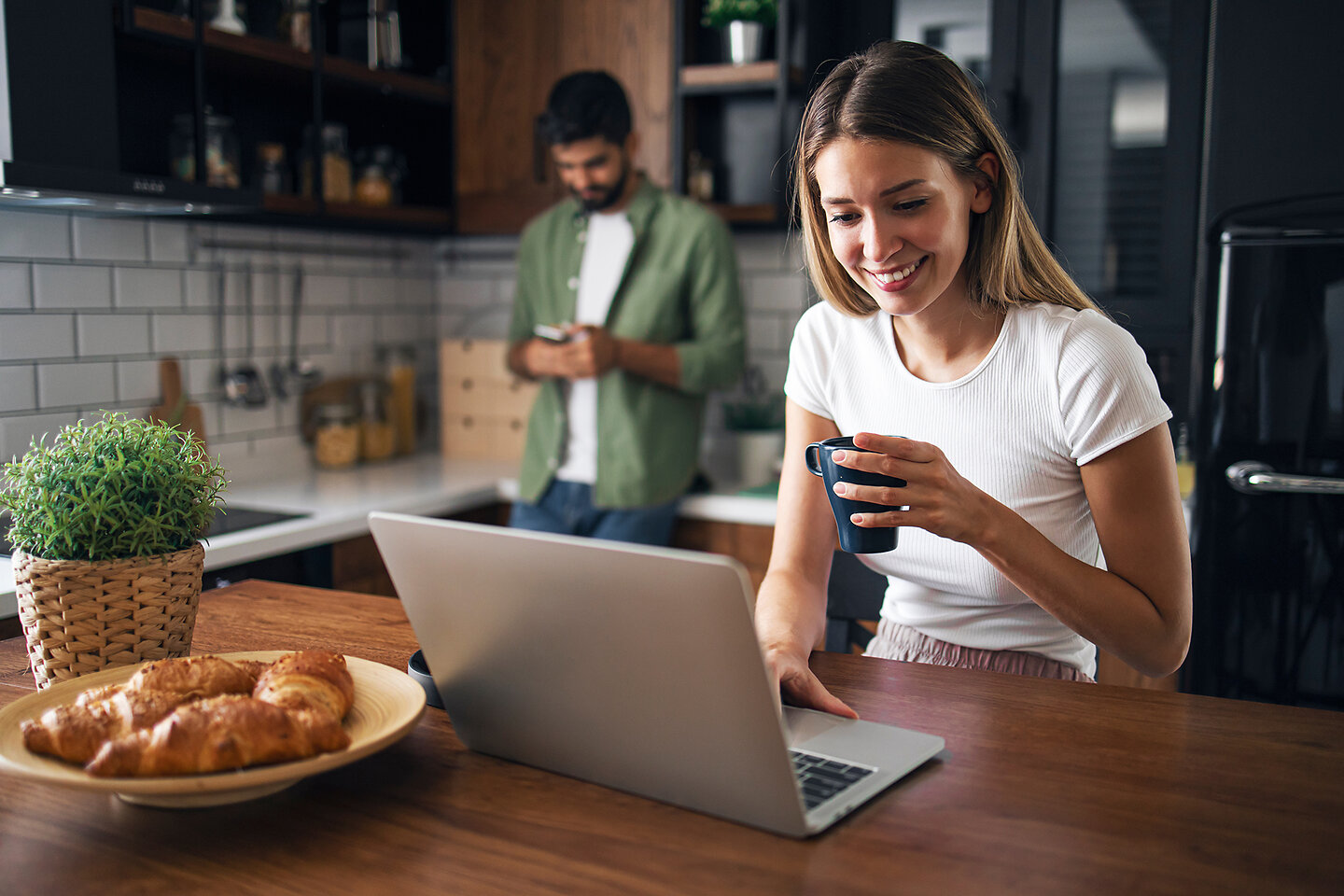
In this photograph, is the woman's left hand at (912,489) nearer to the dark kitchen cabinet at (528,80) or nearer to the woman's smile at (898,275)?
the woman's smile at (898,275)

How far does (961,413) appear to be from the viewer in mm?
1480

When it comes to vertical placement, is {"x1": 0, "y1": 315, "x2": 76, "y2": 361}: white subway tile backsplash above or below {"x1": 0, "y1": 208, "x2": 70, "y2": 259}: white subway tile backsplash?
below

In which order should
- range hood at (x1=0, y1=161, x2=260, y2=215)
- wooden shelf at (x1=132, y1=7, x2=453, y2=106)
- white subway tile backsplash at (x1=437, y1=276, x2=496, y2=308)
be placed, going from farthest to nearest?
white subway tile backsplash at (x1=437, y1=276, x2=496, y2=308) < wooden shelf at (x1=132, y1=7, x2=453, y2=106) < range hood at (x1=0, y1=161, x2=260, y2=215)

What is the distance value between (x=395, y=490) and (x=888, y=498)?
1983 mm

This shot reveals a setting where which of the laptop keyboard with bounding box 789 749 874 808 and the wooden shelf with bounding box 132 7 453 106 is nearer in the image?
the laptop keyboard with bounding box 789 749 874 808

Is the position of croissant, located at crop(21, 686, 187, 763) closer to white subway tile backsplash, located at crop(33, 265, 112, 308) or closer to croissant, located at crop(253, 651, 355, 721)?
croissant, located at crop(253, 651, 355, 721)

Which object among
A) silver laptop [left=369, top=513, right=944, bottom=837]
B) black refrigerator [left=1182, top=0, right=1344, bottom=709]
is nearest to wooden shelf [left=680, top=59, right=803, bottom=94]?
black refrigerator [left=1182, top=0, right=1344, bottom=709]

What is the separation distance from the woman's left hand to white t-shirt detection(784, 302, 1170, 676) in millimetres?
272

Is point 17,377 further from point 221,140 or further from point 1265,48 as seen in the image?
point 1265,48

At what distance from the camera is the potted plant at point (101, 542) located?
1.05 meters

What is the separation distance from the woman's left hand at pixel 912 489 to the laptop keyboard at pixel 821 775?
10.3 inches

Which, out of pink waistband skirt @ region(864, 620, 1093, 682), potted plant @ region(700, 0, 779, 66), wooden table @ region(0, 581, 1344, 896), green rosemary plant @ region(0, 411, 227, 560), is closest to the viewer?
wooden table @ region(0, 581, 1344, 896)

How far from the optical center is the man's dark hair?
2.63 metres

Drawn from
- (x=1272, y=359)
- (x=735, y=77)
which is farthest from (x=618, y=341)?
(x=1272, y=359)
